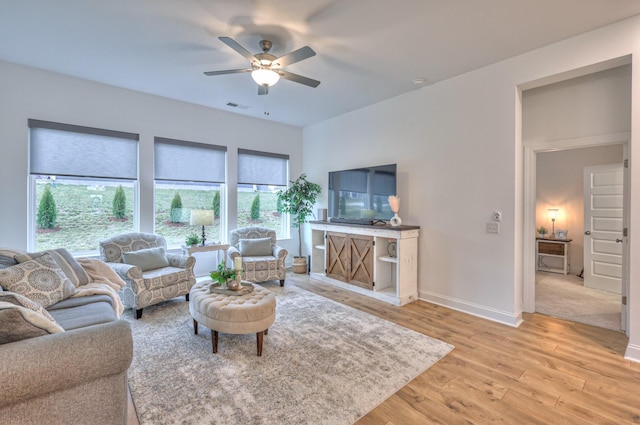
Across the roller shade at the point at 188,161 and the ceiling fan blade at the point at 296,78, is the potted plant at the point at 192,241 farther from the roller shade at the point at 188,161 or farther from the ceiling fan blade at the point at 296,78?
the ceiling fan blade at the point at 296,78

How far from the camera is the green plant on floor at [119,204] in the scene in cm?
427

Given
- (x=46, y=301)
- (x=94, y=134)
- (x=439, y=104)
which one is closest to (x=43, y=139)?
(x=94, y=134)

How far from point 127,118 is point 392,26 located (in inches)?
151

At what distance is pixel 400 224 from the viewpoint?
13.7 ft

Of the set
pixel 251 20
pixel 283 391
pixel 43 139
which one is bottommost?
pixel 283 391

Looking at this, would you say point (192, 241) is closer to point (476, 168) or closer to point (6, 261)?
point (6, 261)

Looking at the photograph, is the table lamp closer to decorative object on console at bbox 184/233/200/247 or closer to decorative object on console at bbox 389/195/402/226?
decorative object on console at bbox 389/195/402/226

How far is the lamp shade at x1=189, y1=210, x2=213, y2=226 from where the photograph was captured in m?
4.42

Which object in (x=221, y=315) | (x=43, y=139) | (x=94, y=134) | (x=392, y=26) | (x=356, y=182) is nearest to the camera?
(x=221, y=315)

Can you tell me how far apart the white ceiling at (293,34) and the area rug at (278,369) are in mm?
2955

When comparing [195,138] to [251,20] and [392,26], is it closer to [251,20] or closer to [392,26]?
[251,20]

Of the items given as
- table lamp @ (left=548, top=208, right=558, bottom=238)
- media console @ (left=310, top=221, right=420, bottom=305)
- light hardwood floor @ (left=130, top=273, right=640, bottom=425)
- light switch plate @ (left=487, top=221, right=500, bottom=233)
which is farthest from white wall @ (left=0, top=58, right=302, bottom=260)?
table lamp @ (left=548, top=208, right=558, bottom=238)

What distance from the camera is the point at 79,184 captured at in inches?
158

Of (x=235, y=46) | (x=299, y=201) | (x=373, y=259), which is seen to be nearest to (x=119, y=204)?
(x=299, y=201)
